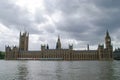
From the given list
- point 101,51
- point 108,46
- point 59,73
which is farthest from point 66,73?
point 108,46

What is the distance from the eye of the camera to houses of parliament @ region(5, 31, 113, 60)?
6280 inches

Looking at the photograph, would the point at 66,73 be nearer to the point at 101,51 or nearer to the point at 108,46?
the point at 101,51

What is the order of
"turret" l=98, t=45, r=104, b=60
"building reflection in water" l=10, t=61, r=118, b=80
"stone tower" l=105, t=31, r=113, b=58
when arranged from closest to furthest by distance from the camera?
"building reflection in water" l=10, t=61, r=118, b=80
"turret" l=98, t=45, r=104, b=60
"stone tower" l=105, t=31, r=113, b=58

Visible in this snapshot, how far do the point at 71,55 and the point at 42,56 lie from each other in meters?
25.0

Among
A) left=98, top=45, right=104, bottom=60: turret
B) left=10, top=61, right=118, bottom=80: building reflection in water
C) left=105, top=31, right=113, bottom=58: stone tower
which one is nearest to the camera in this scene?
left=10, top=61, right=118, bottom=80: building reflection in water

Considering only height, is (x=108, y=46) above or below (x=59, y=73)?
above

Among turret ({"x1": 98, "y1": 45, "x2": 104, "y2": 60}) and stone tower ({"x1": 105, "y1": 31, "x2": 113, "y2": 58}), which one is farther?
stone tower ({"x1": 105, "y1": 31, "x2": 113, "y2": 58})

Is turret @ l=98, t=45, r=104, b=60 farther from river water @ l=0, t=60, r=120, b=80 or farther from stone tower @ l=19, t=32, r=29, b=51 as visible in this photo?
river water @ l=0, t=60, r=120, b=80

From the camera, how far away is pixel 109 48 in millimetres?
160125

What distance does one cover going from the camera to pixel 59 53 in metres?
165

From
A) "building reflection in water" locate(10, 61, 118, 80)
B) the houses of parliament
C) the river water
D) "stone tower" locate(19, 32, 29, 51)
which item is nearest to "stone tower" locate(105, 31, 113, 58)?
the houses of parliament

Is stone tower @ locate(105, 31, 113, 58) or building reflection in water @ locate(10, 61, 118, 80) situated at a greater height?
stone tower @ locate(105, 31, 113, 58)

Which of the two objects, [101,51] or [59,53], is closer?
[101,51]

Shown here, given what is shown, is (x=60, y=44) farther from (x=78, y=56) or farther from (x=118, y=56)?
(x=118, y=56)
